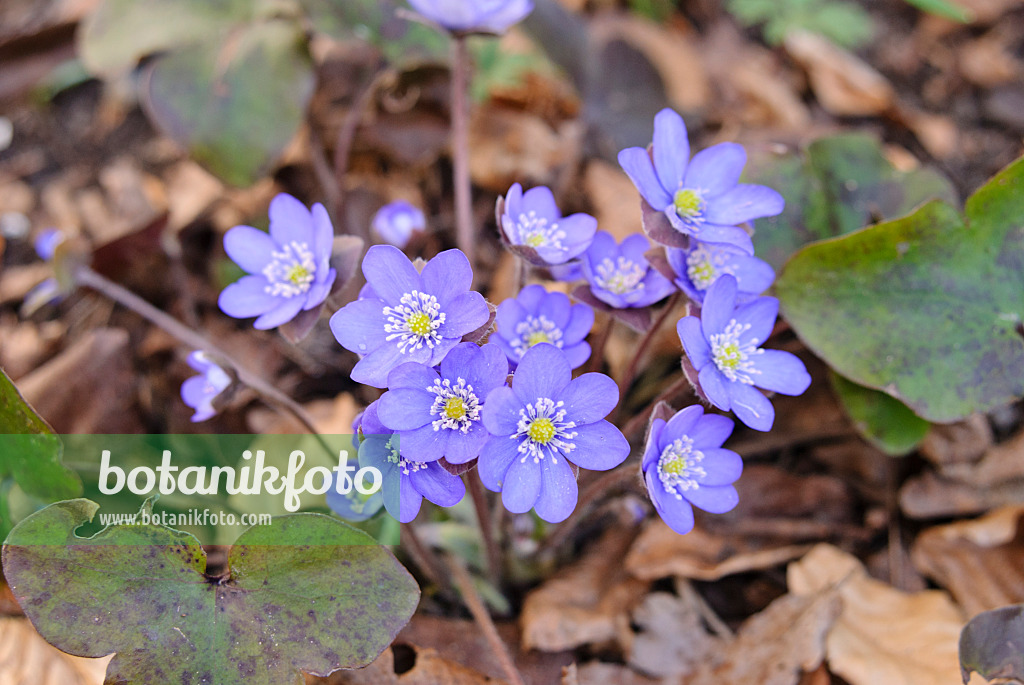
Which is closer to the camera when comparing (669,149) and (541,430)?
(541,430)

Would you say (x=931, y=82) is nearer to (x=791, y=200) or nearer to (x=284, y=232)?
(x=791, y=200)

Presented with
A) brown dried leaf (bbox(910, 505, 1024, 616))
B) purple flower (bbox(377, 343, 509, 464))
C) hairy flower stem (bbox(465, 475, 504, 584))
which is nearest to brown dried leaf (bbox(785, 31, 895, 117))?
brown dried leaf (bbox(910, 505, 1024, 616))

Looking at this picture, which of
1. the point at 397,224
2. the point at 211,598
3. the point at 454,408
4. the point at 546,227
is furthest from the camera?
the point at 397,224

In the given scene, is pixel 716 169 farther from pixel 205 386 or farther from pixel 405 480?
pixel 205 386

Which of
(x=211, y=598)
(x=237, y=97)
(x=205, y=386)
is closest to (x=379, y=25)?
(x=237, y=97)

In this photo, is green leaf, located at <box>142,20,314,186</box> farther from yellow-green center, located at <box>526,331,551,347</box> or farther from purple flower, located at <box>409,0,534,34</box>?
yellow-green center, located at <box>526,331,551,347</box>

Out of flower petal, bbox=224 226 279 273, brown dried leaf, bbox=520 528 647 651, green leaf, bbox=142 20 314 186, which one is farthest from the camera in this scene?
green leaf, bbox=142 20 314 186

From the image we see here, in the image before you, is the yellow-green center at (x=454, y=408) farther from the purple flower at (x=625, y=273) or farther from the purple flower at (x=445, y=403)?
the purple flower at (x=625, y=273)

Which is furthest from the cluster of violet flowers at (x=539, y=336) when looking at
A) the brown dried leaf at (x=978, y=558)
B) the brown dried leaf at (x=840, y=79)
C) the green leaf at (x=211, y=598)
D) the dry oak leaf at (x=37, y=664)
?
the brown dried leaf at (x=840, y=79)
